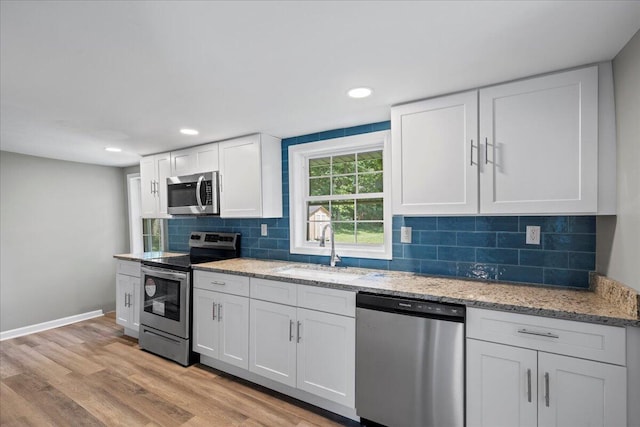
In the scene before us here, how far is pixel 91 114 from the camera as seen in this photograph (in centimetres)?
242

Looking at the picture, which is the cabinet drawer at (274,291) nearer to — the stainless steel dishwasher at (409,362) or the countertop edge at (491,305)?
the countertop edge at (491,305)

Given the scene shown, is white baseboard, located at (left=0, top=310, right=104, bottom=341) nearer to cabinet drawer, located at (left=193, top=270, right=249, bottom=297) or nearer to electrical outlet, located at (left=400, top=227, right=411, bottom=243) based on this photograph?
cabinet drawer, located at (left=193, top=270, right=249, bottom=297)

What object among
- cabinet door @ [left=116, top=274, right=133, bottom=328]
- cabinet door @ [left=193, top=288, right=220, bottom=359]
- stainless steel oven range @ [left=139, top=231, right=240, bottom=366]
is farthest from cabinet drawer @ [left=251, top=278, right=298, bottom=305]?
cabinet door @ [left=116, top=274, right=133, bottom=328]

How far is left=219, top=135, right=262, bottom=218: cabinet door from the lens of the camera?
3008 mm

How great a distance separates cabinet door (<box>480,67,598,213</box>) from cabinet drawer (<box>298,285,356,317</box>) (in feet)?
3.36

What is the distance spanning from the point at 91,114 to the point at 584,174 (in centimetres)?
329

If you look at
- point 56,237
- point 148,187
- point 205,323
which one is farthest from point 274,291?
point 56,237

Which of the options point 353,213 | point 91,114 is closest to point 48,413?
point 91,114

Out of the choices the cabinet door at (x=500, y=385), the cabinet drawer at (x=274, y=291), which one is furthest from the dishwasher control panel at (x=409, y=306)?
the cabinet drawer at (x=274, y=291)

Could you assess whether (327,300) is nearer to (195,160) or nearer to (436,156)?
(436,156)

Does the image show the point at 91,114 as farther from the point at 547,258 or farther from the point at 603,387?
the point at 603,387

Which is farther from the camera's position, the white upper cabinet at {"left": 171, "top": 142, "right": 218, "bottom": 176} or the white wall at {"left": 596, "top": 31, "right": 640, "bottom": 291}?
the white upper cabinet at {"left": 171, "top": 142, "right": 218, "bottom": 176}

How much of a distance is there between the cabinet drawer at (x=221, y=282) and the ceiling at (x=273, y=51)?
1.35 meters

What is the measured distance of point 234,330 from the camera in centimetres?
267
